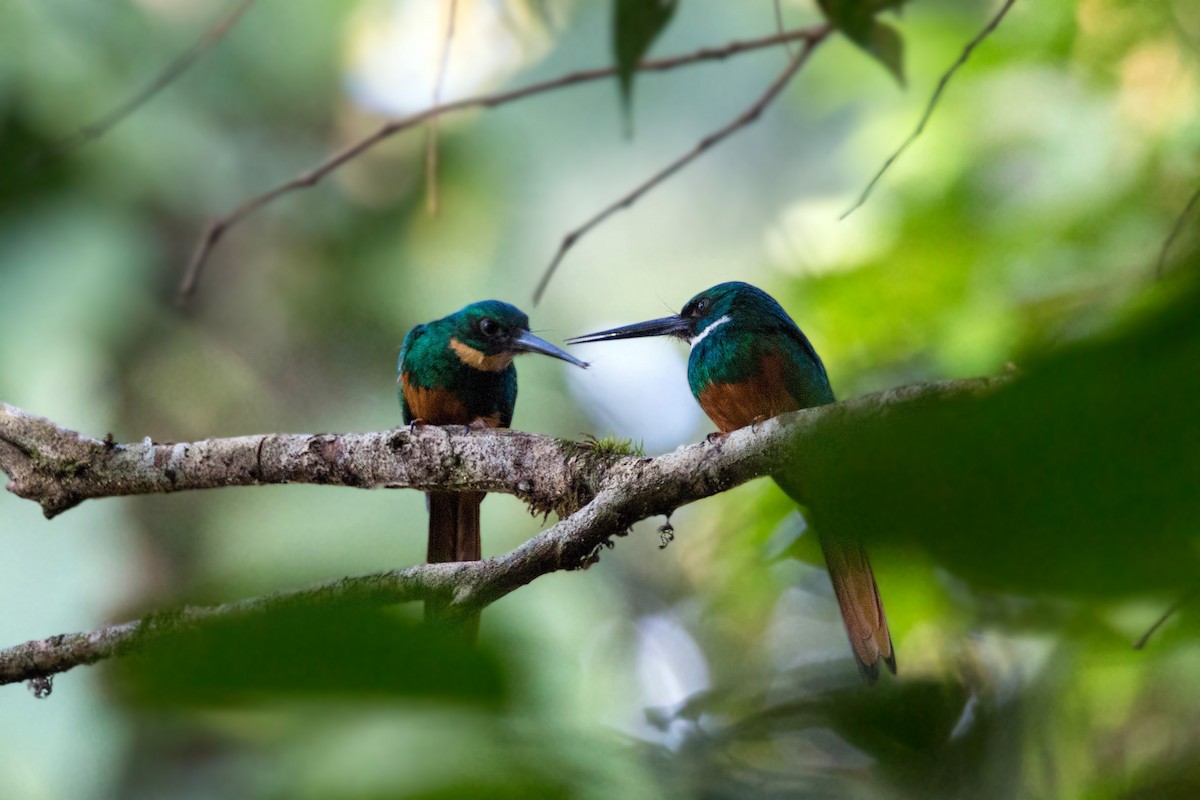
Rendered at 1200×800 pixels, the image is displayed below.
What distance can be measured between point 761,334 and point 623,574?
11.0 ft

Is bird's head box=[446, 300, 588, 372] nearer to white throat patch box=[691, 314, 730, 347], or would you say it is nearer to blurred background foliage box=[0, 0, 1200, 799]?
blurred background foliage box=[0, 0, 1200, 799]

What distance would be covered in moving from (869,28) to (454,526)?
4.96 ft

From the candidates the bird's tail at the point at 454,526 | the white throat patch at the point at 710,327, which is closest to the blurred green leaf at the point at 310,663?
the white throat patch at the point at 710,327

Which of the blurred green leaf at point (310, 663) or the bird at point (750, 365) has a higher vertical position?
the bird at point (750, 365)

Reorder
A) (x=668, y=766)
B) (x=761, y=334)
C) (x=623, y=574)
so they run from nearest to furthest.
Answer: (x=668, y=766) → (x=761, y=334) → (x=623, y=574)

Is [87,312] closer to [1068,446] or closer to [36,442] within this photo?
[36,442]

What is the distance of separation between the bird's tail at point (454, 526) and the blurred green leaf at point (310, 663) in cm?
235

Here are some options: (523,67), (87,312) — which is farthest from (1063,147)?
(87,312)

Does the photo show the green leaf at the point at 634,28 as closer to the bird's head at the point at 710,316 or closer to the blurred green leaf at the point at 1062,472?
the bird's head at the point at 710,316

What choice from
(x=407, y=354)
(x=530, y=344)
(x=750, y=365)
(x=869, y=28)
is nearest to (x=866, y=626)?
(x=750, y=365)

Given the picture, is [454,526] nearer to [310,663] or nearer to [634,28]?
[634,28]

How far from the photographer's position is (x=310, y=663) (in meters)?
0.34

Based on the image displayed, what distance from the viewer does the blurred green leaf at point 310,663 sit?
1.08 ft

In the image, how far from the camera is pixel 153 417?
5.14 meters
